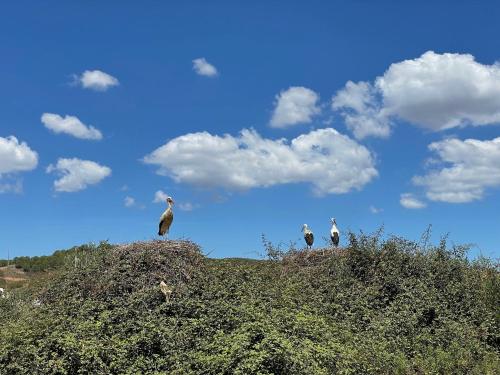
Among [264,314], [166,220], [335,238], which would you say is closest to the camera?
[264,314]

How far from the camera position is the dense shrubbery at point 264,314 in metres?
9.88

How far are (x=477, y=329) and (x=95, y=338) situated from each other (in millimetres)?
8884

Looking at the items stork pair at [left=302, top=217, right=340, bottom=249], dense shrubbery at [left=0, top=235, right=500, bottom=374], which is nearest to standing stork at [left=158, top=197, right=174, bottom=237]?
dense shrubbery at [left=0, top=235, right=500, bottom=374]

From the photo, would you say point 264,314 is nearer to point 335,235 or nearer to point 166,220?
point 166,220

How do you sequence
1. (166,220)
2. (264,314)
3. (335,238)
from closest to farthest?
(264,314) < (166,220) < (335,238)

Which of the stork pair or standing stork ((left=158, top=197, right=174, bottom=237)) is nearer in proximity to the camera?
standing stork ((left=158, top=197, right=174, bottom=237))

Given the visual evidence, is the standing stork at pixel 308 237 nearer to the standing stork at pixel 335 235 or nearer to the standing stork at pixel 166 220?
the standing stork at pixel 335 235

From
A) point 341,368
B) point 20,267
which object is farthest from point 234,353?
point 20,267

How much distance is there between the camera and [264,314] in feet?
37.6

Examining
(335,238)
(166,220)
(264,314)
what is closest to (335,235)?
(335,238)

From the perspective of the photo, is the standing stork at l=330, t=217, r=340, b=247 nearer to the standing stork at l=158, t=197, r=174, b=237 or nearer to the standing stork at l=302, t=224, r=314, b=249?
the standing stork at l=302, t=224, r=314, b=249

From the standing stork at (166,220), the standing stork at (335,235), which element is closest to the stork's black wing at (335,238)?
the standing stork at (335,235)

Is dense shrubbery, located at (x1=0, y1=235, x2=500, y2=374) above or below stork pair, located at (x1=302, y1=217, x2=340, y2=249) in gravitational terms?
below

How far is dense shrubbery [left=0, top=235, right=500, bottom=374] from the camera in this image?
32.4ft
